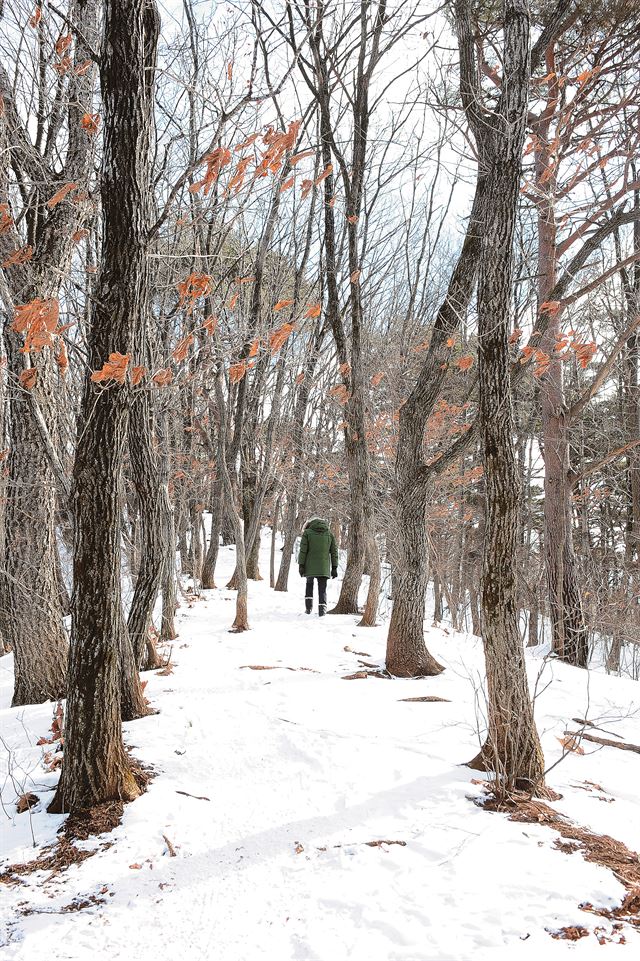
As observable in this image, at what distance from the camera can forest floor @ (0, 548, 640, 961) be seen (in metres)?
2.09

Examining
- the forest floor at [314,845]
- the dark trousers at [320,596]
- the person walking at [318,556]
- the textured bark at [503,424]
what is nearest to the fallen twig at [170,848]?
Answer: the forest floor at [314,845]

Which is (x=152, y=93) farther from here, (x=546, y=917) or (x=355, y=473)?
(x=355, y=473)

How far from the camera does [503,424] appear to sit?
3287 mm

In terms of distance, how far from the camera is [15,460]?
15.8ft

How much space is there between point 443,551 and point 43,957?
15.2 metres

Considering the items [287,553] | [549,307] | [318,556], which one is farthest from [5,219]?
[287,553]

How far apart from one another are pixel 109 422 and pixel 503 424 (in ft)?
7.05

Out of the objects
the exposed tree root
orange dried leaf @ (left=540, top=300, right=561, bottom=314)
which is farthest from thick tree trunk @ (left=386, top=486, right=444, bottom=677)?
the exposed tree root

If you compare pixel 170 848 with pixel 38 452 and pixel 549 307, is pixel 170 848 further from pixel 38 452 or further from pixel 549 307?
pixel 549 307

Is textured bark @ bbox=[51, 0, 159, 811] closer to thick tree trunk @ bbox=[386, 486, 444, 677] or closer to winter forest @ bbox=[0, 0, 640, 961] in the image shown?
winter forest @ bbox=[0, 0, 640, 961]

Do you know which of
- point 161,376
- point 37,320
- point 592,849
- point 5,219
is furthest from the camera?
point 5,219

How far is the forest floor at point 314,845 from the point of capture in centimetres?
209

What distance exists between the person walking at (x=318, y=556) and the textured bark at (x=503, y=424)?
5.98 meters

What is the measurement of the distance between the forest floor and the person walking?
4.41 meters
